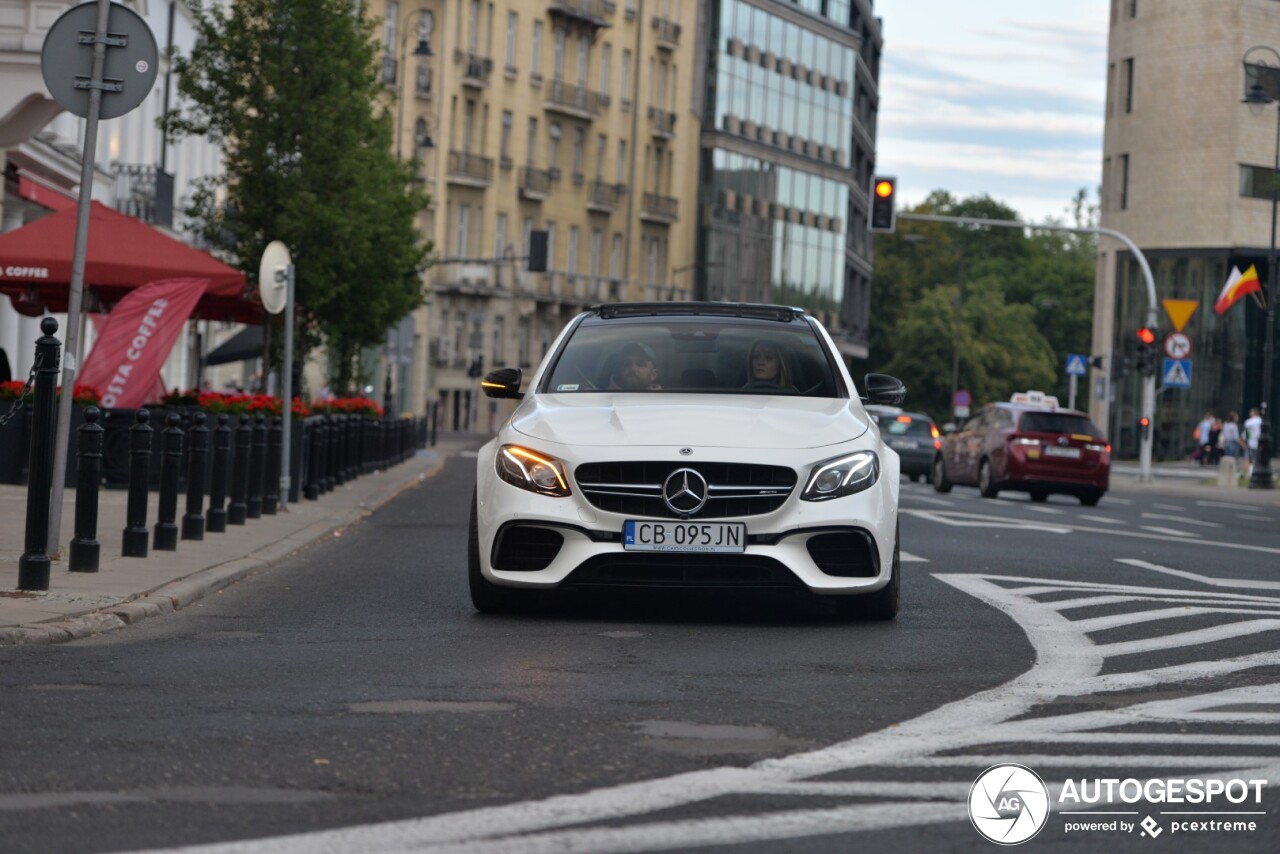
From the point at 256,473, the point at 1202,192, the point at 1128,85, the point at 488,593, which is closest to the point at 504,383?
the point at 488,593

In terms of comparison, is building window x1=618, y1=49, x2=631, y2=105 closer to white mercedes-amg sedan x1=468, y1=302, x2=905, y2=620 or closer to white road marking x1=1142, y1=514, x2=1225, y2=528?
white road marking x1=1142, y1=514, x2=1225, y2=528

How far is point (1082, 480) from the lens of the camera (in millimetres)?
34594

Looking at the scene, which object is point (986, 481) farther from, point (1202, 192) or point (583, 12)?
point (583, 12)

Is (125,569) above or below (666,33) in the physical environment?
below

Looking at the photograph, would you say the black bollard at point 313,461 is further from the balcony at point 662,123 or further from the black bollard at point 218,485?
the balcony at point 662,123

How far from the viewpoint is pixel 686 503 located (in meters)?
10.5

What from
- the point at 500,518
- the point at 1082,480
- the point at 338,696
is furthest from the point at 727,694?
the point at 1082,480

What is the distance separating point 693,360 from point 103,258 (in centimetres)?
1239

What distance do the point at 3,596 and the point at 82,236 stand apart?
2.44m

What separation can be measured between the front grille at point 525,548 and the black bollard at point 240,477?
8.16m

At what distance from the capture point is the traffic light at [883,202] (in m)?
42.4

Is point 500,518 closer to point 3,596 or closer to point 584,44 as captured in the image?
point 3,596

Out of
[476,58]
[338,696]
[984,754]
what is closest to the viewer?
[984,754]

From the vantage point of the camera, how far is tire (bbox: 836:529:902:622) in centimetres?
1107
